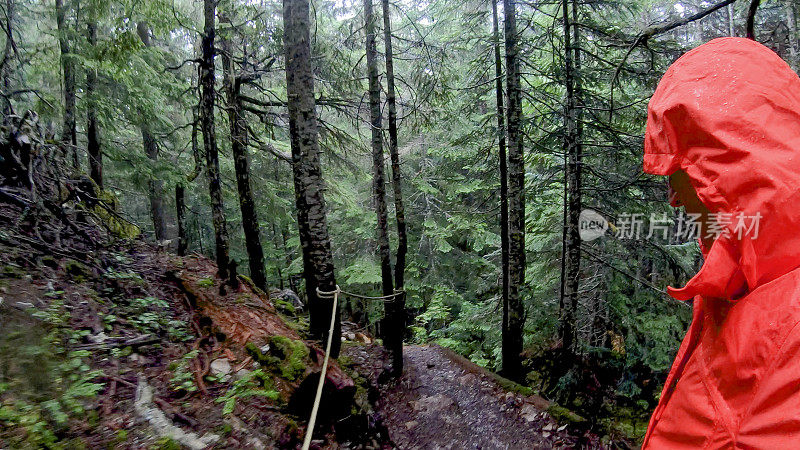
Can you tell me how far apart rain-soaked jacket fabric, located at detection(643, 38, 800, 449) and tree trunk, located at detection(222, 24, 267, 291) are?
7.58m

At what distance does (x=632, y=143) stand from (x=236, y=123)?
7.80 metres

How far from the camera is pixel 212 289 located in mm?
7336

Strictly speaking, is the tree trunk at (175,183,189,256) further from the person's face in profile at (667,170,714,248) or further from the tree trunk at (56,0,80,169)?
the person's face in profile at (667,170,714,248)

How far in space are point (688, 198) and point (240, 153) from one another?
8.52 meters

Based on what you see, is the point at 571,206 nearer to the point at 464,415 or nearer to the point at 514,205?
the point at 514,205

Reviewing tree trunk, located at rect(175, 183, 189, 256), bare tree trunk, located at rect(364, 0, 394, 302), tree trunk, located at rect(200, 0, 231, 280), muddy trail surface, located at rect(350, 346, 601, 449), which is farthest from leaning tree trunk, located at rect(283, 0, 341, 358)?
tree trunk, located at rect(175, 183, 189, 256)

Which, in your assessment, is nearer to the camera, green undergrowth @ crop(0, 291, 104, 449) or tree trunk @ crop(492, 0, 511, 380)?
green undergrowth @ crop(0, 291, 104, 449)

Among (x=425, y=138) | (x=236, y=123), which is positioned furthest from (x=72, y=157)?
(x=425, y=138)

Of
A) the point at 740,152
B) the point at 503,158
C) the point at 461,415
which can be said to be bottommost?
the point at 461,415

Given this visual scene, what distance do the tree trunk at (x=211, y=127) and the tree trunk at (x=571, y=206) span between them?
21.0 ft

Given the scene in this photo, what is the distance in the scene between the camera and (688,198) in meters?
1.50

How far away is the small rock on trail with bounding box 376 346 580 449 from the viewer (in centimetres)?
600

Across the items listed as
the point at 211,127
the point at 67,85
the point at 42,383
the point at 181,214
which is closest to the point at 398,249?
the point at 211,127

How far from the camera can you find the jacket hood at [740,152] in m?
1.07
